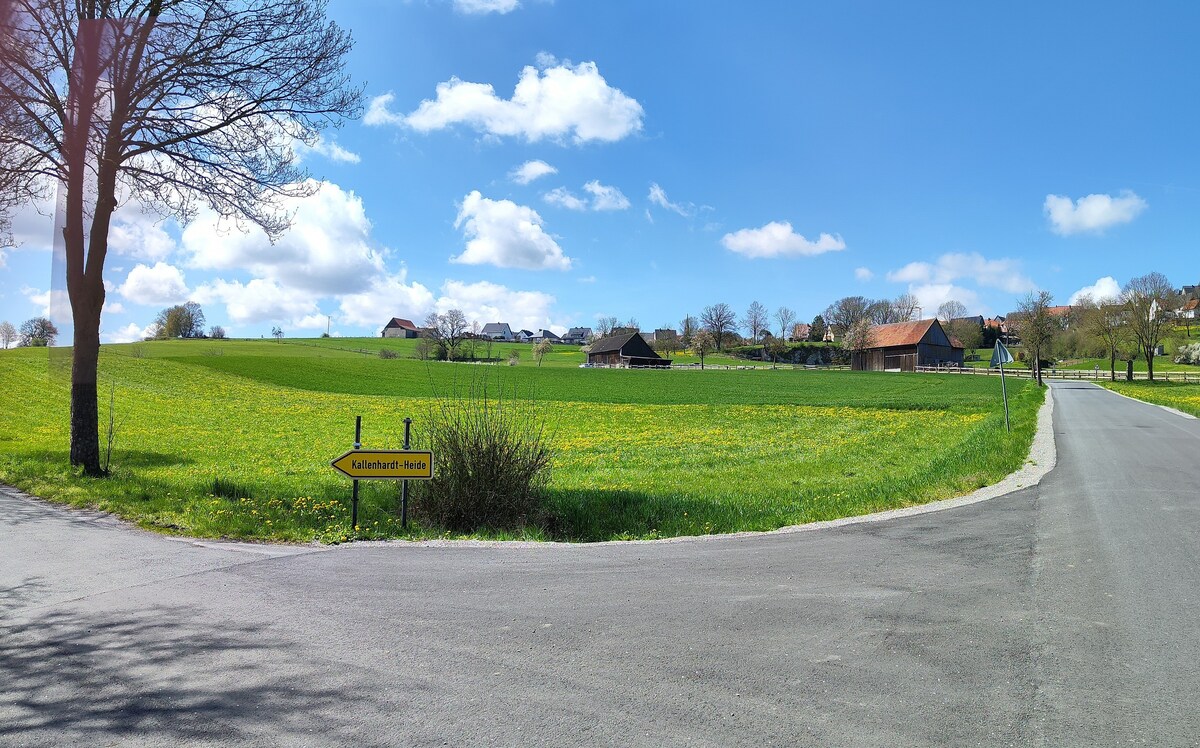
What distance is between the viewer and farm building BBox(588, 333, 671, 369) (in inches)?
4592

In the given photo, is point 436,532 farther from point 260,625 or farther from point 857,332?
point 857,332

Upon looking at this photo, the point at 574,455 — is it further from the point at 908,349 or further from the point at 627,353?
the point at 627,353

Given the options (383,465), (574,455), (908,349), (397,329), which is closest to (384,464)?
(383,465)

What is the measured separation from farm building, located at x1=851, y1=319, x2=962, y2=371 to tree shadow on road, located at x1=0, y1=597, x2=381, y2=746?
353 feet

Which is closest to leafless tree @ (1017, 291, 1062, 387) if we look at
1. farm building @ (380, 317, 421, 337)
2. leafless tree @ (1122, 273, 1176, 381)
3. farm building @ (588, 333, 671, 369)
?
leafless tree @ (1122, 273, 1176, 381)

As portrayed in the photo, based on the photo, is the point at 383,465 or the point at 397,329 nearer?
the point at 383,465

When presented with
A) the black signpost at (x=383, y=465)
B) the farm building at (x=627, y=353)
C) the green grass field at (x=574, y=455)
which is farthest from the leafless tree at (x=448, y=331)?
the black signpost at (x=383, y=465)

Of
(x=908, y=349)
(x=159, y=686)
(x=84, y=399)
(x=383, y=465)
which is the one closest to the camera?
(x=159, y=686)

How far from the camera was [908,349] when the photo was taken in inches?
4045

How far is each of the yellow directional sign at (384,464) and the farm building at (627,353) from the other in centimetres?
10628

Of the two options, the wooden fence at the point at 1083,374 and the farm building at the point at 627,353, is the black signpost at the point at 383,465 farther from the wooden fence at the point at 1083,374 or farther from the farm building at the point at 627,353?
the farm building at the point at 627,353

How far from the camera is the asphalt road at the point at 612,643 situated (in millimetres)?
3371

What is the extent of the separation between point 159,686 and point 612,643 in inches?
103

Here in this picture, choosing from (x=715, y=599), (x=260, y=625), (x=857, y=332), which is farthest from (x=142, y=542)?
(x=857, y=332)
